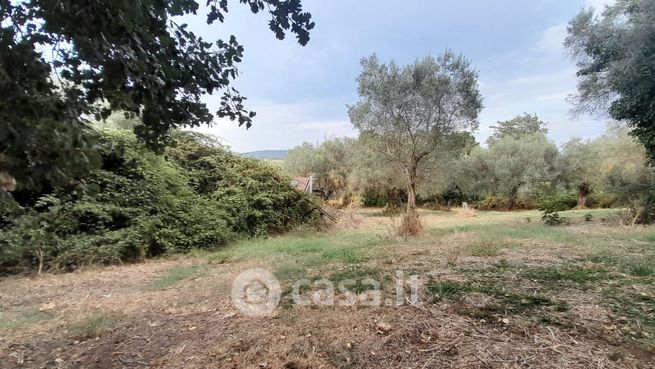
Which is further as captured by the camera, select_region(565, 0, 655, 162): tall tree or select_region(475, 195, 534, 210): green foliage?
select_region(475, 195, 534, 210): green foliage

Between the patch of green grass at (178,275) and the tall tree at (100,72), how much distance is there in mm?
2772

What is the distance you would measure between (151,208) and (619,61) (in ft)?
33.1

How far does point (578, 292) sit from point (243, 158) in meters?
8.82

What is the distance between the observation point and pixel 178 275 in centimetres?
481

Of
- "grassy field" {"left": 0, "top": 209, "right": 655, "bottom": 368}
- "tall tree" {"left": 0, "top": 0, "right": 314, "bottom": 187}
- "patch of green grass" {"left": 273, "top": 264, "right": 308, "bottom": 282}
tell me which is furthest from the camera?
"patch of green grass" {"left": 273, "top": 264, "right": 308, "bottom": 282}

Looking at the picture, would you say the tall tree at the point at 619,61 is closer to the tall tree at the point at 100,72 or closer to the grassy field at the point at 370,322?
the grassy field at the point at 370,322

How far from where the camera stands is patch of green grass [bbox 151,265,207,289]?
4.32 m

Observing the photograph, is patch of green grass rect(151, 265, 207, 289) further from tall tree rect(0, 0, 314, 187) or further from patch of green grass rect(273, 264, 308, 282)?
tall tree rect(0, 0, 314, 187)

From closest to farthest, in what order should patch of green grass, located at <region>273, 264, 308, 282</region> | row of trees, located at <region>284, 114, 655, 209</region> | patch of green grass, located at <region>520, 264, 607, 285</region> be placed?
patch of green grass, located at <region>520, 264, 607, 285</region> → patch of green grass, located at <region>273, 264, 308, 282</region> → row of trees, located at <region>284, 114, 655, 209</region>

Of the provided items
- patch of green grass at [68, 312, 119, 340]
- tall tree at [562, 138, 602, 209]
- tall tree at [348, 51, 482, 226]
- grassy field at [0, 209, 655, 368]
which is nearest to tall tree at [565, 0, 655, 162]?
tall tree at [348, 51, 482, 226]

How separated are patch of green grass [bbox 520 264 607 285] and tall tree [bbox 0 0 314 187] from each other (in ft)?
10.4

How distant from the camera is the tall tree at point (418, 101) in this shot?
920cm

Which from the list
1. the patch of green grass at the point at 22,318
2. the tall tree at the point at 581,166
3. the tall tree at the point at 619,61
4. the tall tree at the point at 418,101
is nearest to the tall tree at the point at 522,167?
the tall tree at the point at 581,166

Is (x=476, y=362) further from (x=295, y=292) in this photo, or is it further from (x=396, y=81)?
(x=396, y=81)
